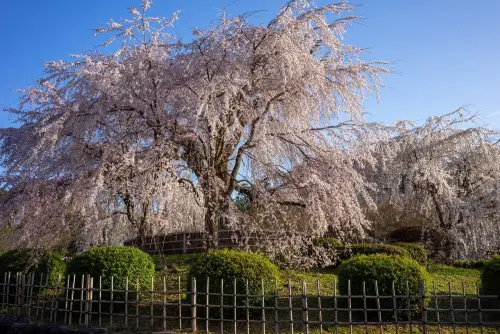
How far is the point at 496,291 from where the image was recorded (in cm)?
806

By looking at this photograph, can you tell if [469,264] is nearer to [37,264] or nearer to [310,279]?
[310,279]

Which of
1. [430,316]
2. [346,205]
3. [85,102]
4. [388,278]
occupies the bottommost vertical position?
[430,316]

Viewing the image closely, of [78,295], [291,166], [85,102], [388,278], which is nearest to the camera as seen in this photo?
[388,278]

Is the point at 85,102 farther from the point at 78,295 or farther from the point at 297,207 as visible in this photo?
the point at 297,207

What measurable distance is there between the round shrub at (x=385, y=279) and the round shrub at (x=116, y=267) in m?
3.85

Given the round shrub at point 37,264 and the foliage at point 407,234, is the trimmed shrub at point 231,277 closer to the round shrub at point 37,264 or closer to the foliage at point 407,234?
the round shrub at point 37,264

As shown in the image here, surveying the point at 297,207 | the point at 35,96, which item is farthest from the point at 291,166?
the point at 35,96

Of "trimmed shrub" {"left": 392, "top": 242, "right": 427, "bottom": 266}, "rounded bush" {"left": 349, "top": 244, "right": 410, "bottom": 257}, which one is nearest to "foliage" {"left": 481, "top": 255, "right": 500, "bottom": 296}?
"rounded bush" {"left": 349, "top": 244, "right": 410, "bottom": 257}

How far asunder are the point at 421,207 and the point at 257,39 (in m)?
10.4

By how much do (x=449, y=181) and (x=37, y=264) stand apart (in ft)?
49.8

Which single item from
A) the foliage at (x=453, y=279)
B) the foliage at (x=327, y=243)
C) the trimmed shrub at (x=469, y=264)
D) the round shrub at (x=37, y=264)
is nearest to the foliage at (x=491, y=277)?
the foliage at (x=453, y=279)

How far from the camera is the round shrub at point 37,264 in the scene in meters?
10.4

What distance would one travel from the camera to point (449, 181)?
1798 cm

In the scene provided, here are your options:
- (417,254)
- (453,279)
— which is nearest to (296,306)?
(453,279)
